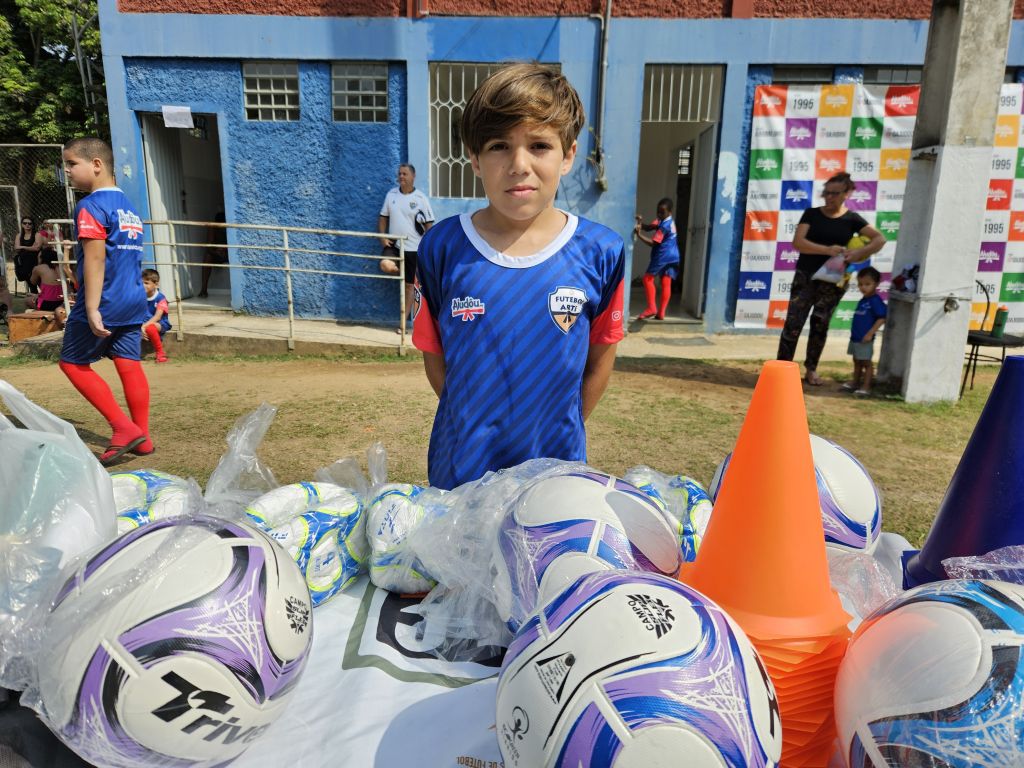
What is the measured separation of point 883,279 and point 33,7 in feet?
57.0

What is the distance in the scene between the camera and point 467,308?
1.91 metres

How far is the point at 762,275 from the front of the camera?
882 centimetres

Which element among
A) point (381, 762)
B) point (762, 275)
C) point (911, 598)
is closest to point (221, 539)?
point (381, 762)

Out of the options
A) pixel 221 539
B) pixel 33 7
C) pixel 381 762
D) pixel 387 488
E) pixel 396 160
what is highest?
pixel 33 7

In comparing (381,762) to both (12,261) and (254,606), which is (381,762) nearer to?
(254,606)

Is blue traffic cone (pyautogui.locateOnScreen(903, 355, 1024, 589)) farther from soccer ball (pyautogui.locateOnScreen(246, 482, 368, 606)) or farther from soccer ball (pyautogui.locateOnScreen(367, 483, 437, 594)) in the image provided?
soccer ball (pyautogui.locateOnScreen(246, 482, 368, 606))

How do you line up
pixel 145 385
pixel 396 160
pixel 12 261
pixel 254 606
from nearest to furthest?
pixel 254 606 < pixel 145 385 < pixel 396 160 < pixel 12 261

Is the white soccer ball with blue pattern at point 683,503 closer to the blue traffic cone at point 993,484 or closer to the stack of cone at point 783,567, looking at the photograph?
the stack of cone at point 783,567

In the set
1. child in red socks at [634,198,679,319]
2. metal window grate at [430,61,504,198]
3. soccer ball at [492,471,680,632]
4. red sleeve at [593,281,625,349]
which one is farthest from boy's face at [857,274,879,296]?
soccer ball at [492,471,680,632]

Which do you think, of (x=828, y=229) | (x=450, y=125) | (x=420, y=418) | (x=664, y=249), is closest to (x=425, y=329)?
(x=420, y=418)

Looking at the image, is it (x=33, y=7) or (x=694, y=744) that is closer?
(x=694, y=744)

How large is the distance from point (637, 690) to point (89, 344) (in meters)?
4.19

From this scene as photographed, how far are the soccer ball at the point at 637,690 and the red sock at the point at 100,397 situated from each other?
12.5 feet

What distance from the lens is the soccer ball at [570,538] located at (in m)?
1.43
